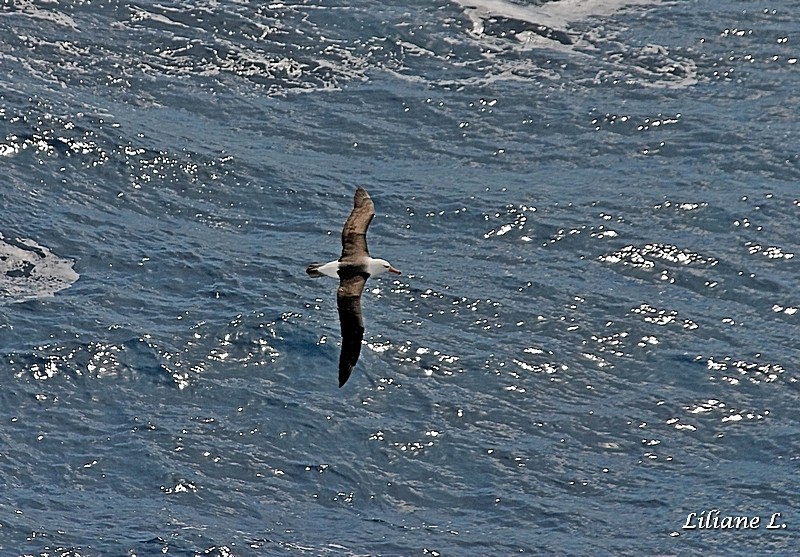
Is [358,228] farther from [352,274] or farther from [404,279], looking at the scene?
[404,279]

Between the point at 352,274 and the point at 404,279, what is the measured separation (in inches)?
489

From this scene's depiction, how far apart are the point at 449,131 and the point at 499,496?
48.2 ft

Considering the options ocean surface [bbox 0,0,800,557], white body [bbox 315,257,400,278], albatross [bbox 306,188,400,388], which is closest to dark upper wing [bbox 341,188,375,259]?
albatross [bbox 306,188,400,388]

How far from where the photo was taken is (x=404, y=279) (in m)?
44.9

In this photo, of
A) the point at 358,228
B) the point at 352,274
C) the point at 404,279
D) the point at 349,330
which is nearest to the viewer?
the point at 349,330

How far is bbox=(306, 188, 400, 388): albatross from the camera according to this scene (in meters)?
31.7

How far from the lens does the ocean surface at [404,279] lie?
39688mm

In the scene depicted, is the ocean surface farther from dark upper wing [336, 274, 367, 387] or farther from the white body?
the white body

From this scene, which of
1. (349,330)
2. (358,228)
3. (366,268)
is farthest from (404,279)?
(349,330)

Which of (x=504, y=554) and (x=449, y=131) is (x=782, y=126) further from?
(x=504, y=554)

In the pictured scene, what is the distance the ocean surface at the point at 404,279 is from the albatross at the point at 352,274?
7819 mm

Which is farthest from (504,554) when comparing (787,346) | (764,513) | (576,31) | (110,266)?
(576,31)

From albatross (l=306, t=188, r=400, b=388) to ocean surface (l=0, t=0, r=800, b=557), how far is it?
7.82 metres

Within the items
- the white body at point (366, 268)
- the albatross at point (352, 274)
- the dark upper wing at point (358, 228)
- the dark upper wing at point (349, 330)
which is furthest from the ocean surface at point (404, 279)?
the dark upper wing at point (358, 228)
